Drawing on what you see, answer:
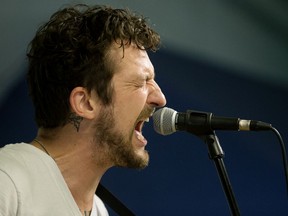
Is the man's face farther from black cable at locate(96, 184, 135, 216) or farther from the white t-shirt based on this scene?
black cable at locate(96, 184, 135, 216)

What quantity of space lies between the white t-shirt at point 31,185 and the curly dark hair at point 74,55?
0.53ft

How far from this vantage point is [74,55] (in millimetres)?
1370

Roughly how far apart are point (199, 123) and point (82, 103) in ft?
1.25

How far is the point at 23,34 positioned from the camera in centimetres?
160

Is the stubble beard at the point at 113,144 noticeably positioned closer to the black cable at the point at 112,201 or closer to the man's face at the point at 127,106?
the man's face at the point at 127,106

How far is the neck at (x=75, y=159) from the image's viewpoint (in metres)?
1.33

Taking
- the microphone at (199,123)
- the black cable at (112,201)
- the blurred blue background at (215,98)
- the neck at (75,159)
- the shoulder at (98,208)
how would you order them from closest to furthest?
the microphone at (199,123) < the neck at (75,159) < the shoulder at (98,208) < the black cable at (112,201) < the blurred blue background at (215,98)

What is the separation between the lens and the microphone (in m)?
1.11

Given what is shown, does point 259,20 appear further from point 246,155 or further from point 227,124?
point 227,124

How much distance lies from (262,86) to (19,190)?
42.8 inches

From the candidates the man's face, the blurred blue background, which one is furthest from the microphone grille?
the blurred blue background

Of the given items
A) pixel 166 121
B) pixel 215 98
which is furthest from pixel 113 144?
pixel 215 98

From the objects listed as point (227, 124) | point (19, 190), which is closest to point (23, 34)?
point (19, 190)

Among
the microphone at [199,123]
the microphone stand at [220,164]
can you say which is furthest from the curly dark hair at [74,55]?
the microphone stand at [220,164]
